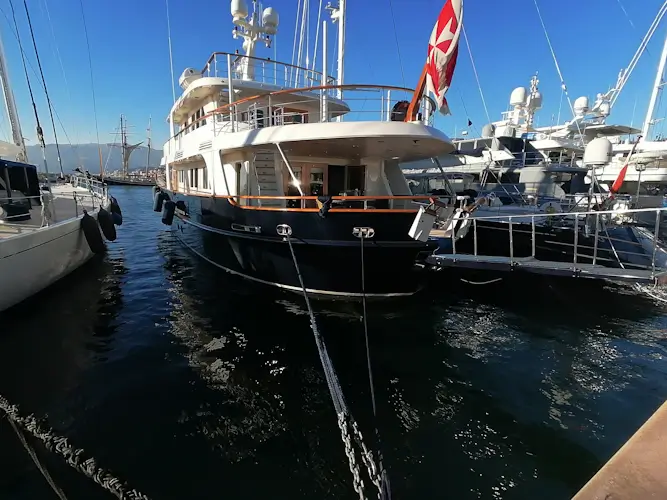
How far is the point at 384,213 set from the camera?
669cm

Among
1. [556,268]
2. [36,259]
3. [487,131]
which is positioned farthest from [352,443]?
[487,131]

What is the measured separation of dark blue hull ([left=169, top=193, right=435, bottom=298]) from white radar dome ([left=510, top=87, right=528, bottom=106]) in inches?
1351

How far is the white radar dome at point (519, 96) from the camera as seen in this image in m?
34.0

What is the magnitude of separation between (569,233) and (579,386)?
7.11 meters

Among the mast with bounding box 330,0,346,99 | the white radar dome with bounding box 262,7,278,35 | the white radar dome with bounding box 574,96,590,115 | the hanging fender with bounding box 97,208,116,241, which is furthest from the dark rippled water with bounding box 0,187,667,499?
the white radar dome with bounding box 574,96,590,115

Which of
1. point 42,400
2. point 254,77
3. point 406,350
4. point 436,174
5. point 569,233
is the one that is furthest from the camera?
point 436,174

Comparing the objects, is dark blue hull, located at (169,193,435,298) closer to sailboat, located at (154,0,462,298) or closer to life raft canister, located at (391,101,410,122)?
sailboat, located at (154,0,462,298)

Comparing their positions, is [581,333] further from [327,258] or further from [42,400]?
[42,400]

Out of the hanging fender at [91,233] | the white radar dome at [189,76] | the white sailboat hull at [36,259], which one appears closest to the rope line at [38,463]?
the white sailboat hull at [36,259]

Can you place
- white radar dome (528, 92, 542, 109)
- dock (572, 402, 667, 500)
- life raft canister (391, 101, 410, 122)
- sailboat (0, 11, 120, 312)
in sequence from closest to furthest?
dock (572, 402, 667, 500)
sailboat (0, 11, 120, 312)
life raft canister (391, 101, 410, 122)
white radar dome (528, 92, 542, 109)

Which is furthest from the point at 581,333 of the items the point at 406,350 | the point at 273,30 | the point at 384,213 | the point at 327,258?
the point at 273,30

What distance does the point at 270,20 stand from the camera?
13984mm

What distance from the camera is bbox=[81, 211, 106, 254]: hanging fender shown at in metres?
9.55

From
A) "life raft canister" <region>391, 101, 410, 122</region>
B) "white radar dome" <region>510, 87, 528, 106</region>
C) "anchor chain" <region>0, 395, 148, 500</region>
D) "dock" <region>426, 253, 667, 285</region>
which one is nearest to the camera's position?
"anchor chain" <region>0, 395, 148, 500</region>
